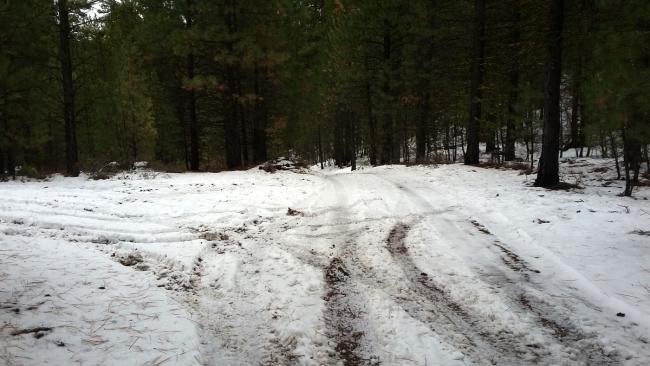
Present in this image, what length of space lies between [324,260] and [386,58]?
63.2 feet

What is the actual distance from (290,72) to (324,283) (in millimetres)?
18324

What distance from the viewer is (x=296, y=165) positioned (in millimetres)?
19312

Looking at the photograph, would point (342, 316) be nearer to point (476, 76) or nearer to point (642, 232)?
point (642, 232)

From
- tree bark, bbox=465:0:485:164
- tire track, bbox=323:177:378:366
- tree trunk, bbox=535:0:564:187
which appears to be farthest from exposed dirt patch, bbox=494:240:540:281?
tree bark, bbox=465:0:485:164

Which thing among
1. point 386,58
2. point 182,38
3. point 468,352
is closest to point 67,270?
point 468,352

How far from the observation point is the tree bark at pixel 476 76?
53.9ft

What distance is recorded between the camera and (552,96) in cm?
1049

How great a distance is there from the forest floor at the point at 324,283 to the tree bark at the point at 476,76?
8.83 meters

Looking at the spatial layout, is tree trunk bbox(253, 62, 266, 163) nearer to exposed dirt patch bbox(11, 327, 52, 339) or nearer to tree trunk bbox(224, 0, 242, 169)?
tree trunk bbox(224, 0, 242, 169)

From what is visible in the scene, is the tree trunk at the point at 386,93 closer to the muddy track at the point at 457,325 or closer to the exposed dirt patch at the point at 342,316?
the exposed dirt patch at the point at 342,316

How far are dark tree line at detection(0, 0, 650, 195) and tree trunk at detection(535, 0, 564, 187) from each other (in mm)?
33

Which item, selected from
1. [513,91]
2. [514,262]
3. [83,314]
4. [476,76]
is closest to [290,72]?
[476,76]

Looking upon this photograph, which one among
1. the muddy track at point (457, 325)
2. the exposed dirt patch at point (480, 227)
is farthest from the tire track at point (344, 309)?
the exposed dirt patch at point (480, 227)

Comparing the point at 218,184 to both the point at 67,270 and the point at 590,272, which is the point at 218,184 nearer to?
the point at 67,270
